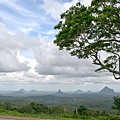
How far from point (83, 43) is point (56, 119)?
7651 millimetres

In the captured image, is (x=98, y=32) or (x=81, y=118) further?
(x=81, y=118)

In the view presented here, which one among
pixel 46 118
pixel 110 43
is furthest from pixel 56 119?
pixel 110 43

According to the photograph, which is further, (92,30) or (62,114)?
(62,114)

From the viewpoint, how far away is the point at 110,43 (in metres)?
20.4

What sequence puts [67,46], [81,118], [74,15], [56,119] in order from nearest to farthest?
[74,15], [67,46], [56,119], [81,118]

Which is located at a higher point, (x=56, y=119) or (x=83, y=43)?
(x=83, y=43)

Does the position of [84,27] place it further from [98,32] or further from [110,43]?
[110,43]

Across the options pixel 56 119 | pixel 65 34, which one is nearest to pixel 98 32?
pixel 65 34

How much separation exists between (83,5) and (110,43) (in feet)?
12.8

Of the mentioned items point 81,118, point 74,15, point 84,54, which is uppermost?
Result: point 74,15

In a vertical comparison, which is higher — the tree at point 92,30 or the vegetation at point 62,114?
the tree at point 92,30

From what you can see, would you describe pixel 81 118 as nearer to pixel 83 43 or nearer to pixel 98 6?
pixel 83 43

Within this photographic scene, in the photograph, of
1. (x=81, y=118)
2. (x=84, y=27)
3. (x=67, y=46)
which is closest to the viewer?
(x=84, y=27)

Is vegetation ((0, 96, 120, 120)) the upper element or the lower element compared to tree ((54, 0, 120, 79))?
lower
